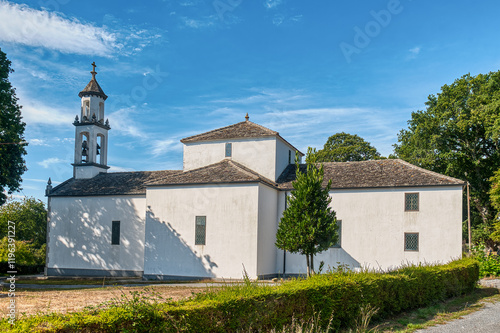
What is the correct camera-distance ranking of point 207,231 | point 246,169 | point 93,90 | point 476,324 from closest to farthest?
point 476,324, point 207,231, point 246,169, point 93,90

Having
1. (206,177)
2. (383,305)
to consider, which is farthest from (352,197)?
(383,305)

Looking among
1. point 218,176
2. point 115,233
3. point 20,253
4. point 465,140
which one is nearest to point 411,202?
point 218,176

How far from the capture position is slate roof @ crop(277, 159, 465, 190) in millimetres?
26092

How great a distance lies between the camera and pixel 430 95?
143ft

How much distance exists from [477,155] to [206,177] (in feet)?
90.4

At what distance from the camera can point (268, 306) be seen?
9.21 m

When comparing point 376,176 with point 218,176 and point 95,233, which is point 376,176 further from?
point 95,233

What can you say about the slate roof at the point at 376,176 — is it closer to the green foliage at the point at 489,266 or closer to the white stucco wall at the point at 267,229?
the white stucco wall at the point at 267,229

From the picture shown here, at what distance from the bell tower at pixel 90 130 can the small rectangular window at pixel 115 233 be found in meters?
6.21

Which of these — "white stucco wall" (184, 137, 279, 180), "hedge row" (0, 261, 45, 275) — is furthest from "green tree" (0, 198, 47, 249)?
"white stucco wall" (184, 137, 279, 180)

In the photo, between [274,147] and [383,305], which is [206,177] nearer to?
[274,147]

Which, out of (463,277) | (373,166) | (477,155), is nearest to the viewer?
(463,277)

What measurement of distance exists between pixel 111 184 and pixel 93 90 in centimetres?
814

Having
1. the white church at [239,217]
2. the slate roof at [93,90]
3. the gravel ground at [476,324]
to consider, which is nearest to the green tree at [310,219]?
the white church at [239,217]
